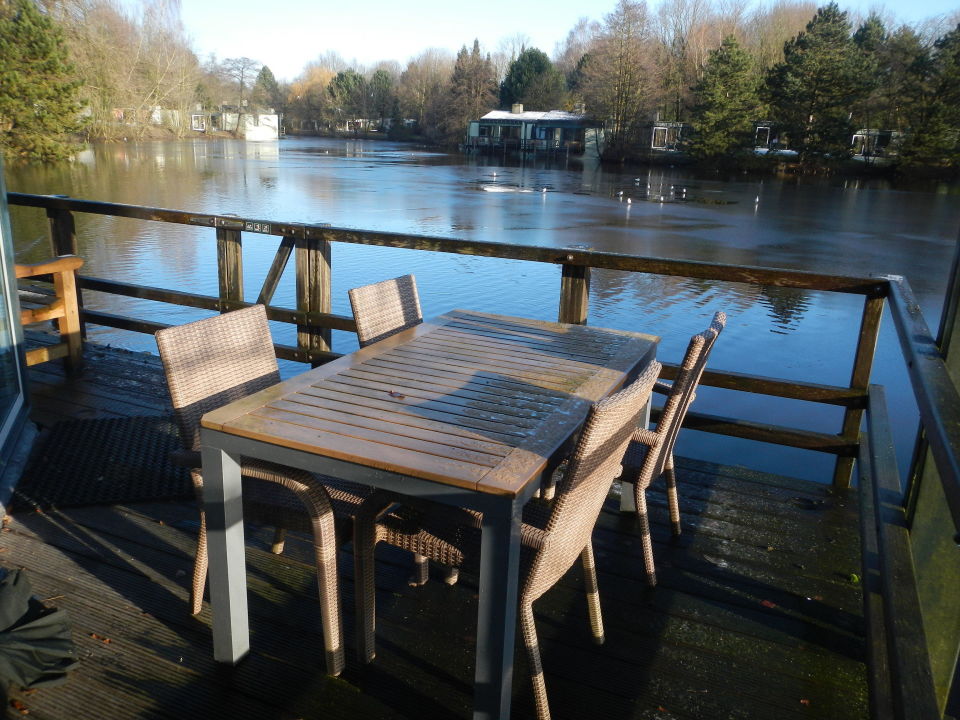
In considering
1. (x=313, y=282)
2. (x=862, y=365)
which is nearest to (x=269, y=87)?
(x=313, y=282)

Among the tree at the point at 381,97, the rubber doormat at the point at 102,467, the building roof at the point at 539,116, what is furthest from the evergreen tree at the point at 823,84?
the tree at the point at 381,97

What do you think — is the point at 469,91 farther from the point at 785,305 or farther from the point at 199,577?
the point at 199,577

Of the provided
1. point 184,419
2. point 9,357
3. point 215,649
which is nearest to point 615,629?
point 215,649

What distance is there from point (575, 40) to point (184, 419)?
94.9m

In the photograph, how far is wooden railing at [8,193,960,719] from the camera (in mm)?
1527

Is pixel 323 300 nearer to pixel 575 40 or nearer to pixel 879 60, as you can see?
pixel 879 60

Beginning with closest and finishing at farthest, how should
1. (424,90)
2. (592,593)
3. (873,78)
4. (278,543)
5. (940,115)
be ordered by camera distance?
(592,593)
(278,543)
(940,115)
(873,78)
(424,90)

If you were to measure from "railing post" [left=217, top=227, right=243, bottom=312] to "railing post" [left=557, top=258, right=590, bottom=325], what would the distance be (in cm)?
189

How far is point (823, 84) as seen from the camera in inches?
1511

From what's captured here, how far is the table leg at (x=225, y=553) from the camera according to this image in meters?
1.86

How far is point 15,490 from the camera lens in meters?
2.97

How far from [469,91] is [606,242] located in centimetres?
5698

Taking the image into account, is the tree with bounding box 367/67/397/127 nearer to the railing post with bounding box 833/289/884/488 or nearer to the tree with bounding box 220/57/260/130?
the tree with bounding box 220/57/260/130

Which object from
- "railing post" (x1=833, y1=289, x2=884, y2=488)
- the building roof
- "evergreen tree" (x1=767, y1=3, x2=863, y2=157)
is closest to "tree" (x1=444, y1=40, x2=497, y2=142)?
the building roof
